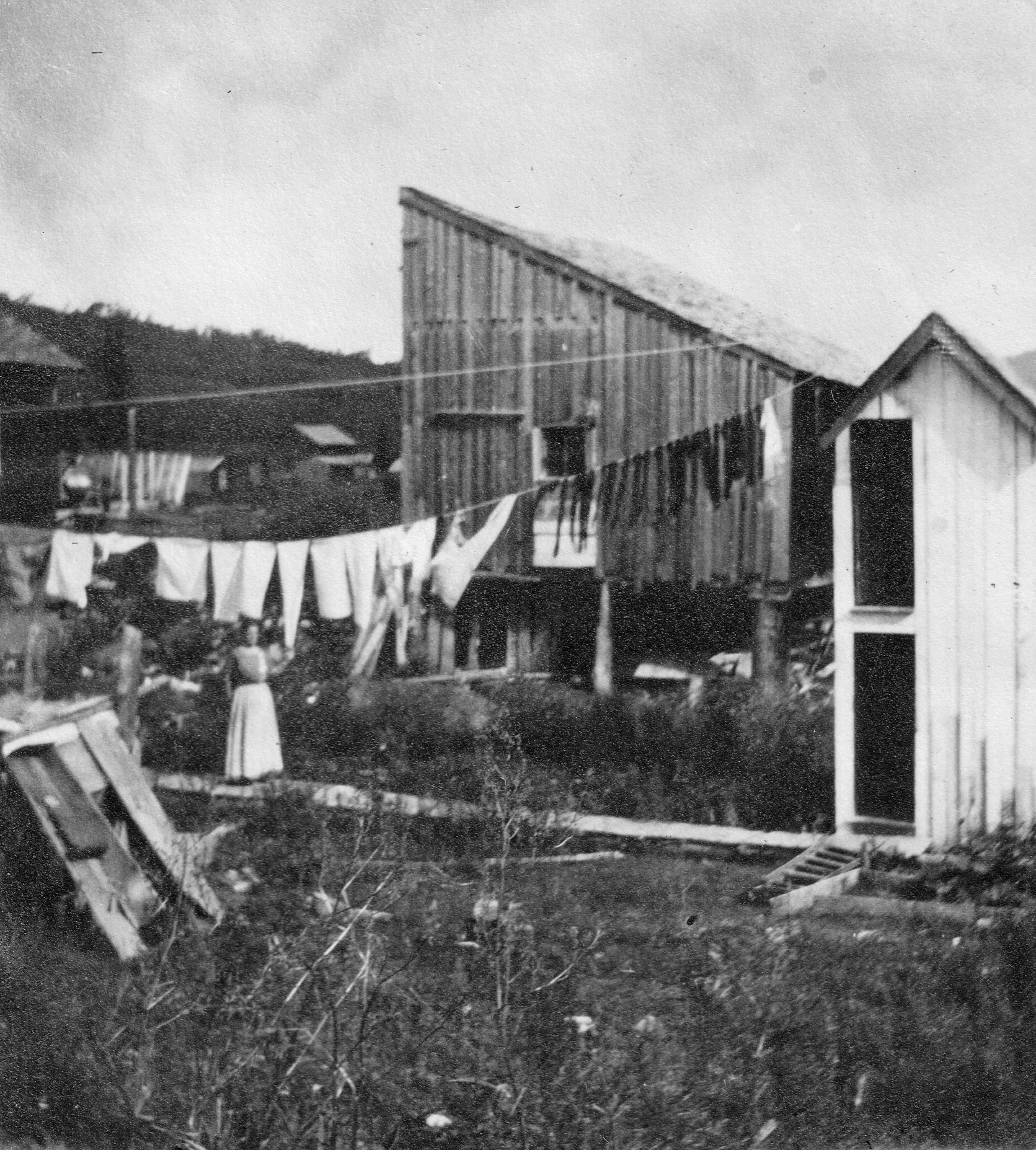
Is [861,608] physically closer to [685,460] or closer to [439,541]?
[685,460]

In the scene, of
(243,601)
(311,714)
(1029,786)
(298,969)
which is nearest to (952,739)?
(1029,786)

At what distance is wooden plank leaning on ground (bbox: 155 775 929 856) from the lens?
27.0ft

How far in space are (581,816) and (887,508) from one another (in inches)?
152

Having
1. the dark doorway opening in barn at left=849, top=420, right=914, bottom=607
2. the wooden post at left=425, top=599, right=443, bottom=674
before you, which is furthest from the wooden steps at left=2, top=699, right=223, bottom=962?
the wooden post at left=425, top=599, right=443, bottom=674

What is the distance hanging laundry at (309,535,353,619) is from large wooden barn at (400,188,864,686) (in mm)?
1368

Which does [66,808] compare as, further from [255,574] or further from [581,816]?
[255,574]

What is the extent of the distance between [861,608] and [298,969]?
5513 mm

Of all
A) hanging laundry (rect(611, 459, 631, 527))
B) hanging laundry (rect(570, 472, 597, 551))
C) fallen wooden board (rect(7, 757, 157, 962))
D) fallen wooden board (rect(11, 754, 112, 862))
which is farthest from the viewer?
hanging laundry (rect(570, 472, 597, 551))

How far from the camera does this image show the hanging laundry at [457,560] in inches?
496

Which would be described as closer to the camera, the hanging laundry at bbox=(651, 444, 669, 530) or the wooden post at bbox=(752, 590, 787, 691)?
the wooden post at bbox=(752, 590, 787, 691)

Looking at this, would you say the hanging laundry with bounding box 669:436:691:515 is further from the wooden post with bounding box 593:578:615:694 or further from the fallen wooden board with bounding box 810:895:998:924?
the fallen wooden board with bounding box 810:895:998:924

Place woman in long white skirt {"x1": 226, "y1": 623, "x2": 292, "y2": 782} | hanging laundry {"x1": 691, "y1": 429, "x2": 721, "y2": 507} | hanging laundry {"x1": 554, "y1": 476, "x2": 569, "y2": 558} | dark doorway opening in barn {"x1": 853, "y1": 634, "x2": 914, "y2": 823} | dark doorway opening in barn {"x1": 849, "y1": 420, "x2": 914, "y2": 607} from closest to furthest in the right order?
dark doorway opening in barn {"x1": 849, "y1": 420, "x2": 914, "y2": 607} → dark doorway opening in barn {"x1": 853, "y1": 634, "x2": 914, "y2": 823} → woman in long white skirt {"x1": 226, "y1": 623, "x2": 292, "y2": 782} → hanging laundry {"x1": 691, "y1": 429, "x2": 721, "y2": 507} → hanging laundry {"x1": 554, "y1": 476, "x2": 569, "y2": 558}

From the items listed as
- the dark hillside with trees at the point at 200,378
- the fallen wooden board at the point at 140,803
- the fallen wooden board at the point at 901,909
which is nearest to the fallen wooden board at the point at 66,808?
the fallen wooden board at the point at 140,803

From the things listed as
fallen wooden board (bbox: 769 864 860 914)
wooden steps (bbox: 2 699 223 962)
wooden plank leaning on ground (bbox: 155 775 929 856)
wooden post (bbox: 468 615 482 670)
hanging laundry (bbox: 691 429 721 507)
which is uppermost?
hanging laundry (bbox: 691 429 721 507)
